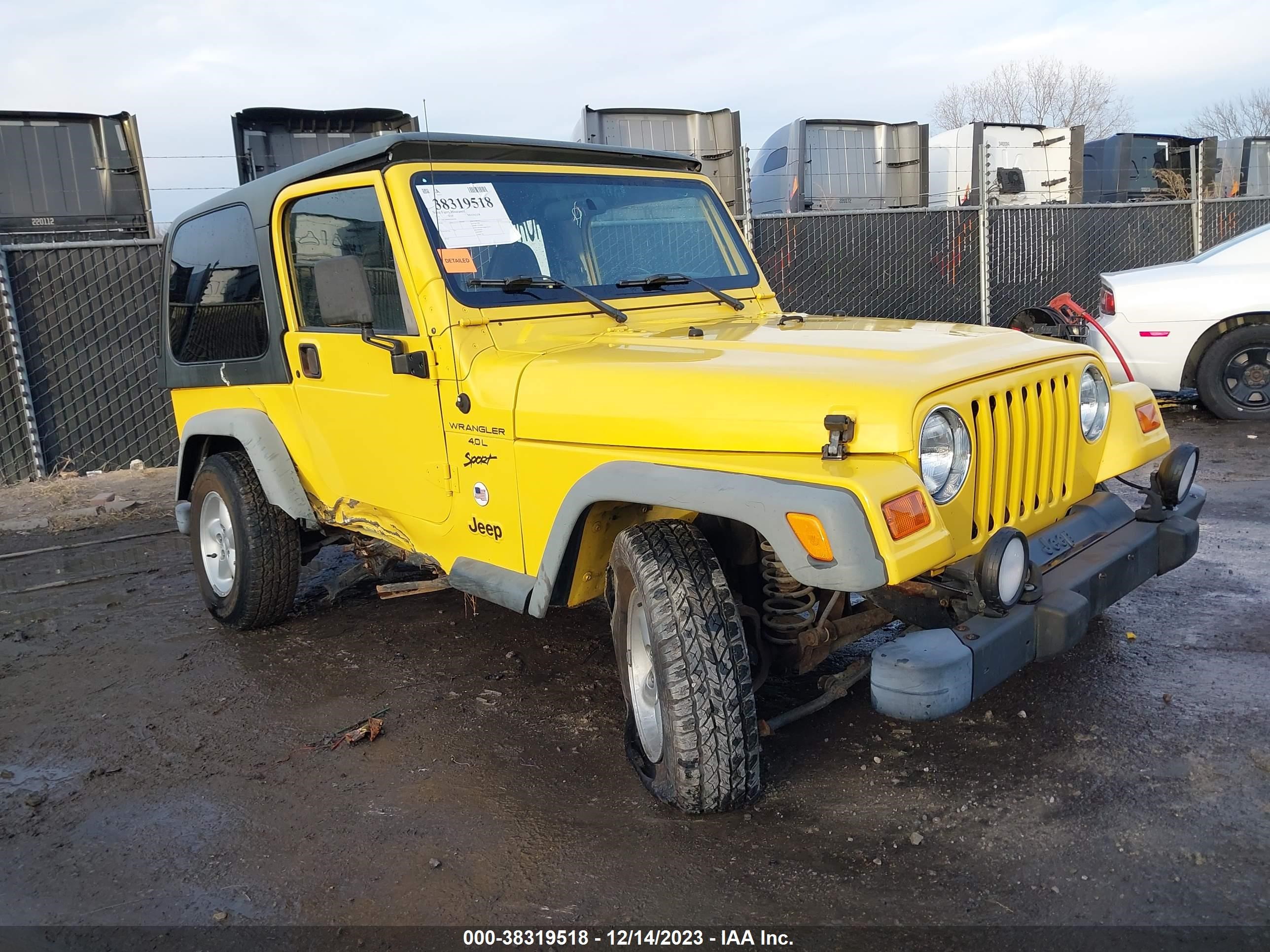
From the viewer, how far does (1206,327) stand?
762 cm

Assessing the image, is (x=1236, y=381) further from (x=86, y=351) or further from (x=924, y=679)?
(x=86, y=351)

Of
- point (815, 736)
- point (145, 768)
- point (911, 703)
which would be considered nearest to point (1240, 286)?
point (815, 736)

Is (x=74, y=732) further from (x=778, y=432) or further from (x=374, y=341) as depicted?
(x=778, y=432)

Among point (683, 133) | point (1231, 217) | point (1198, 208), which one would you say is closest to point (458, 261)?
point (683, 133)

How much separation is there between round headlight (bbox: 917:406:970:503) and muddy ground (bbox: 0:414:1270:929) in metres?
0.97

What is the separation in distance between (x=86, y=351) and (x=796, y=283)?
662 centimetres

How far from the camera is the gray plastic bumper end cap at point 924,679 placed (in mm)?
2387

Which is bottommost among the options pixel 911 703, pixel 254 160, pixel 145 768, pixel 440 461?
pixel 145 768

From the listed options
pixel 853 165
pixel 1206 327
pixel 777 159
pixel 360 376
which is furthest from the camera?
pixel 777 159

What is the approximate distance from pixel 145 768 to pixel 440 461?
1.50 m

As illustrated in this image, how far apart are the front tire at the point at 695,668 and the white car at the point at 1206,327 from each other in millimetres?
6117

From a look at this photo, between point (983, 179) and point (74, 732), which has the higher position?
point (983, 179)

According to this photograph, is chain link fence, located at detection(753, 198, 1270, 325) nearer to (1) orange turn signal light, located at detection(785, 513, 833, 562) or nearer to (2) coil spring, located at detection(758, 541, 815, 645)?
(2) coil spring, located at detection(758, 541, 815, 645)

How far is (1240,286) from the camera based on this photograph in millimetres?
7527
